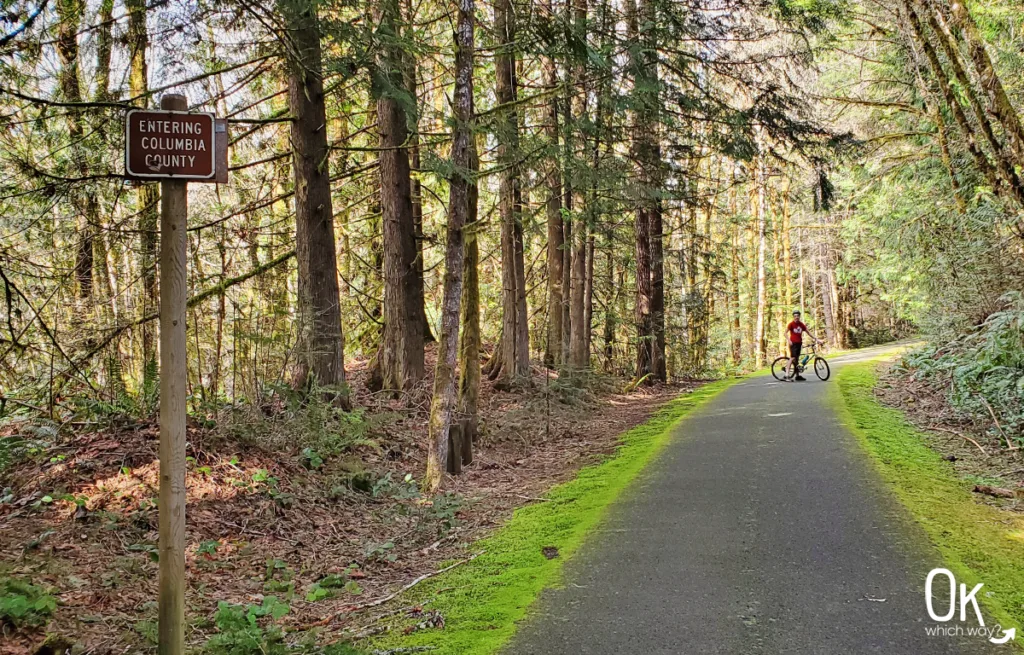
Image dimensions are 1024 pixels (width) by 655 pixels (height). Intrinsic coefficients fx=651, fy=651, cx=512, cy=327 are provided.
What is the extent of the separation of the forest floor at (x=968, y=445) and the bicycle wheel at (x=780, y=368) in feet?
14.8

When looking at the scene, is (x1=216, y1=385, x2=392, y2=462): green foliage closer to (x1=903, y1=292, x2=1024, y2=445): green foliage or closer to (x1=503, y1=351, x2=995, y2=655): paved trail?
(x1=503, y1=351, x2=995, y2=655): paved trail

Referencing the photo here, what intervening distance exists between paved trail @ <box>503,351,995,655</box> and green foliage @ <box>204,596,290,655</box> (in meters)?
1.55

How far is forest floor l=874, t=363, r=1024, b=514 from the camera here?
7.08 m

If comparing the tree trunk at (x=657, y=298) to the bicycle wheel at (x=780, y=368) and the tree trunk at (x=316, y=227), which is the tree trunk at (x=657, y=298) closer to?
the bicycle wheel at (x=780, y=368)

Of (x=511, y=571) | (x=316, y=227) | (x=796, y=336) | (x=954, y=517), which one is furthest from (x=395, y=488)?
(x=796, y=336)

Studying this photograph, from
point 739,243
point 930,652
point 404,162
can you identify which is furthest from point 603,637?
point 739,243

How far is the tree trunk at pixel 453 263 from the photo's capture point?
8.05 meters

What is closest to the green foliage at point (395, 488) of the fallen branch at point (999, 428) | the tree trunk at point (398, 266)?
the tree trunk at point (398, 266)

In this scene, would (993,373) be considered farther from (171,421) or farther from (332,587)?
(171,421)

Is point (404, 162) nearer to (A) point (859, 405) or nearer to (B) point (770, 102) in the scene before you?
(B) point (770, 102)

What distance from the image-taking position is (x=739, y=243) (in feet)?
124

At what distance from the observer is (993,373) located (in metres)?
10.5

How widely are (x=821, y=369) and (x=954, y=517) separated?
12603mm

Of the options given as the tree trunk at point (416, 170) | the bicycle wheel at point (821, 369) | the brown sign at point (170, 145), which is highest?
the tree trunk at point (416, 170)
